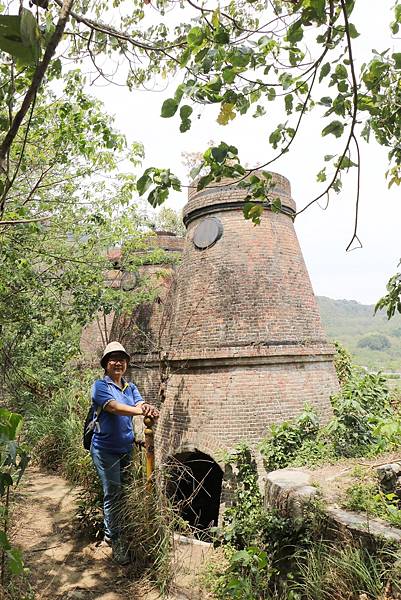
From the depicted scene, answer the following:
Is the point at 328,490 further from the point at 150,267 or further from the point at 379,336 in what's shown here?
the point at 379,336

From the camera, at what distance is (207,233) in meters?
8.25

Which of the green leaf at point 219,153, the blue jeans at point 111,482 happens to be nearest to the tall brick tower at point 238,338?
the blue jeans at point 111,482

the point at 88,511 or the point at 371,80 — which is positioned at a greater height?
the point at 371,80

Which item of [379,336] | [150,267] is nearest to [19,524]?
[150,267]

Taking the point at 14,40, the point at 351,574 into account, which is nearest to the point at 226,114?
the point at 14,40

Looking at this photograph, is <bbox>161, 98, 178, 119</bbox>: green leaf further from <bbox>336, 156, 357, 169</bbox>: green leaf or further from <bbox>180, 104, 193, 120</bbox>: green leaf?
<bbox>336, 156, 357, 169</bbox>: green leaf

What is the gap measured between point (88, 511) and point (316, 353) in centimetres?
508

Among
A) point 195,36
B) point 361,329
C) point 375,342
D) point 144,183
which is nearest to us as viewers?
point 195,36

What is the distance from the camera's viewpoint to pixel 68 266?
799cm

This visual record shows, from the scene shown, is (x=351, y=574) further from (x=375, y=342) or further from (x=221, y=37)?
(x=375, y=342)

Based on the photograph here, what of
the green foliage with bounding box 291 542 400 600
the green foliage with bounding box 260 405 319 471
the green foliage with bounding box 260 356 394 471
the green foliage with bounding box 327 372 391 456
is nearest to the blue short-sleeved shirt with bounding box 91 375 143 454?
the green foliage with bounding box 291 542 400 600

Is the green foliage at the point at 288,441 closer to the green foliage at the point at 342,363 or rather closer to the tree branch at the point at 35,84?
the green foliage at the point at 342,363

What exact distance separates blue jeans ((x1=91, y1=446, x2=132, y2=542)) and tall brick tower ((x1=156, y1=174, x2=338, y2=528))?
12.6 feet

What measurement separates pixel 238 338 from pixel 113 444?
14.0ft
